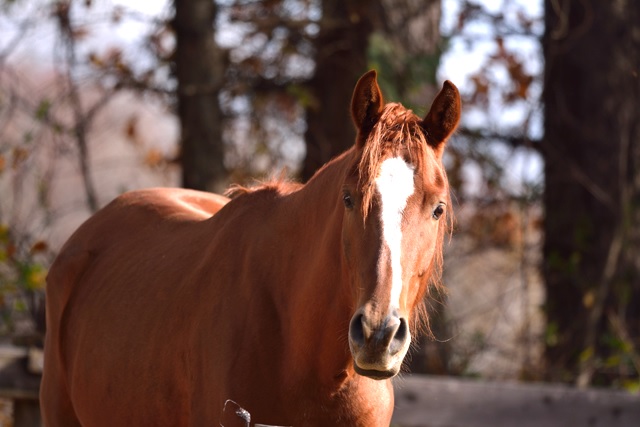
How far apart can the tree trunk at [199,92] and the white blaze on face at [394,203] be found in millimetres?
5362

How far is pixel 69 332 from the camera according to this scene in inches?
200

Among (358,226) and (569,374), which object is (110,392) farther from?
(569,374)

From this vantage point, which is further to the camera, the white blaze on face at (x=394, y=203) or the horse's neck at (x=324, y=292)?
Answer: the horse's neck at (x=324, y=292)

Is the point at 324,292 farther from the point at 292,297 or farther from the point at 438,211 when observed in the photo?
the point at 438,211

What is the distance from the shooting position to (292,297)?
3551 mm

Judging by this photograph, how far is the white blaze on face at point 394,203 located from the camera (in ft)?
9.71

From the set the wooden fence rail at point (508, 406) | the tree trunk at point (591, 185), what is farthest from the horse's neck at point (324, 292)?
the tree trunk at point (591, 185)

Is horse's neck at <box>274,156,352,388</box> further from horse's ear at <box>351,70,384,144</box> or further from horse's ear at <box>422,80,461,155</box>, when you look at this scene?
horse's ear at <box>422,80,461,155</box>

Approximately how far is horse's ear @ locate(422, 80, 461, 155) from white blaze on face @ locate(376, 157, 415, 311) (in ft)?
1.02

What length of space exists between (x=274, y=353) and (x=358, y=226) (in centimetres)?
69

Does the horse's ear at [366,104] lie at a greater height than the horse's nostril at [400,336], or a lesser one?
greater

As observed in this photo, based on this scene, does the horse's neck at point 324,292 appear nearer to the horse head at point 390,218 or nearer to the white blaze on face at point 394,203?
the horse head at point 390,218

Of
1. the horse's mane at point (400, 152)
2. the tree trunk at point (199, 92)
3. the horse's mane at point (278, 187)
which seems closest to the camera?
the horse's mane at point (400, 152)

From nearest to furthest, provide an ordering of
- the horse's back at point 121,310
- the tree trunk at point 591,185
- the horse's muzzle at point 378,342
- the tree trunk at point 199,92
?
the horse's muzzle at point 378,342 < the horse's back at point 121,310 < the tree trunk at point 199,92 < the tree trunk at point 591,185
